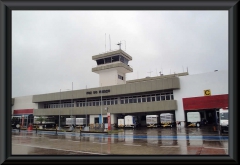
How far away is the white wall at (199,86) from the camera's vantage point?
33.6m

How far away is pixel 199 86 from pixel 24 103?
5146 centimetres

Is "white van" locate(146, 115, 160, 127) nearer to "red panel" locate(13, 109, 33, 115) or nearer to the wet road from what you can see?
the wet road

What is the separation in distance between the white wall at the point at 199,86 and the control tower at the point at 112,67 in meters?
16.0

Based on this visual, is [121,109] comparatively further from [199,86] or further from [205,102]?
[205,102]

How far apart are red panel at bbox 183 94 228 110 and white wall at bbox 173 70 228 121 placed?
0.69m

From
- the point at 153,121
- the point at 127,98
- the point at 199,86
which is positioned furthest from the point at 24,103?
the point at 199,86

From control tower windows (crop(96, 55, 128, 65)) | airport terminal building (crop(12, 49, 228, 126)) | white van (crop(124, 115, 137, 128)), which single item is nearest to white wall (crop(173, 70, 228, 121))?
airport terminal building (crop(12, 49, 228, 126))

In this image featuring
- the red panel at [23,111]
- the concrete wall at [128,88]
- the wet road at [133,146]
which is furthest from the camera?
the red panel at [23,111]

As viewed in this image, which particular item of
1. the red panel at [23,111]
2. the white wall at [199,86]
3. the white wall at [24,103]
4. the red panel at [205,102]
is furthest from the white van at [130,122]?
the red panel at [23,111]

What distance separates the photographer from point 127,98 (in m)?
44.6

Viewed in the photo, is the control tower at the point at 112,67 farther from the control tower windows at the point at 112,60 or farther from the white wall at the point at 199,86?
the white wall at the point at 199,86

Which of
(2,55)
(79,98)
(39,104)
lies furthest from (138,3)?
(39,104)
